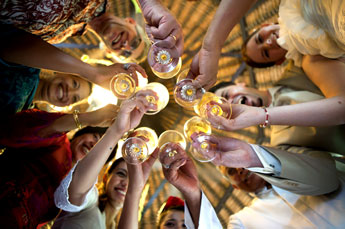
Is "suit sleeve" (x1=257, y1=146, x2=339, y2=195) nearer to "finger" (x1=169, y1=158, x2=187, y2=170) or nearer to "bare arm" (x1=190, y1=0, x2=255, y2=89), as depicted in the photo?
"finger" (x1=169, y1=158, x2=187, y2=170)

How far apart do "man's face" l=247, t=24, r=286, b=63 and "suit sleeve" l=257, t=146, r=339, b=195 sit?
82 cm

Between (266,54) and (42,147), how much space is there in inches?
64.8

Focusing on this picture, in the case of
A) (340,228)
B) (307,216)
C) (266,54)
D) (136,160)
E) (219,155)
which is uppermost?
(266,54)

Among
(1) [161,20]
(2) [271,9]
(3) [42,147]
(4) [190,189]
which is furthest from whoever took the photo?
(2) [271,9]

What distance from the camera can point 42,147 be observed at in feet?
5.20

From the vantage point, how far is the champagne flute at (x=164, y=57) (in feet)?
4.29

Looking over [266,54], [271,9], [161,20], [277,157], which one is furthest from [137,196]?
[271,9]

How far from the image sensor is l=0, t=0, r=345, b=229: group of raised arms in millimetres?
1176

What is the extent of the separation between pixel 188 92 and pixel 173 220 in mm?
951

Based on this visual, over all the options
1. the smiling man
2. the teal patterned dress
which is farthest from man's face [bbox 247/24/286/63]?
the teal patterned dress

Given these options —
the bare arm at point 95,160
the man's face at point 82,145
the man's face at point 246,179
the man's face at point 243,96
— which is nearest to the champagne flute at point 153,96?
the bare arm at point 95,160

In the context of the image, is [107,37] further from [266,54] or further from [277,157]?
Result: [277,157]

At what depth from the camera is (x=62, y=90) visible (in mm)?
1882

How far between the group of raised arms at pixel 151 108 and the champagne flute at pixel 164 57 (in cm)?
3
